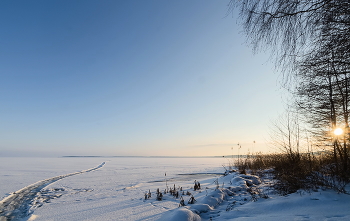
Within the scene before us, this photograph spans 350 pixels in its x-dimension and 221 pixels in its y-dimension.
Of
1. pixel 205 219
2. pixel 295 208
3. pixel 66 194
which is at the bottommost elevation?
pixel 66 194

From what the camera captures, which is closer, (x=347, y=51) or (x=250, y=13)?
(x=347, y=51)

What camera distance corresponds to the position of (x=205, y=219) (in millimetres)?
3170

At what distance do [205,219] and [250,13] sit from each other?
2958mm

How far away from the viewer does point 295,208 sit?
2719 millimetres

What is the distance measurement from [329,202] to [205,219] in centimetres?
173

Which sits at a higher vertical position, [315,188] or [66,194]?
[315,188]

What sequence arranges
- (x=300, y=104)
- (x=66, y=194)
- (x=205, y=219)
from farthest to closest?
(x=66, y=194) < (x=300, y=104) < (x=205, y=219)

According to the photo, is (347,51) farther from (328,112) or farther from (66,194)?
(66,194)

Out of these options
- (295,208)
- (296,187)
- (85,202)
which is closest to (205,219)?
(295,208)

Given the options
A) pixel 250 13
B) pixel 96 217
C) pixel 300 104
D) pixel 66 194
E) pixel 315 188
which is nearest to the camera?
pixel 250 13

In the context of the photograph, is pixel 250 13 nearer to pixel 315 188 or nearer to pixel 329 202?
pixel 329 202

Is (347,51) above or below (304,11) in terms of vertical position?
below

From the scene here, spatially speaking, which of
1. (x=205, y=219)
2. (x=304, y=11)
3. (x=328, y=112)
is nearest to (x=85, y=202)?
(x=205, y=219)

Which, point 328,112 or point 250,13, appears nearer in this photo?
point 250,13
